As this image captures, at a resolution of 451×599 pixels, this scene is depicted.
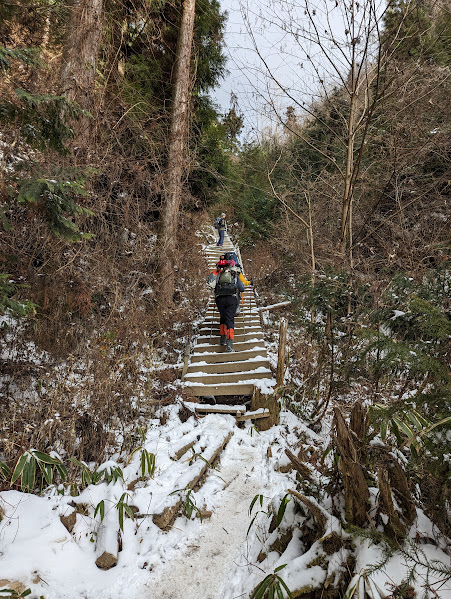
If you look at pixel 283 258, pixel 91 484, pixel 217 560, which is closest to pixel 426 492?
pixel 217 560

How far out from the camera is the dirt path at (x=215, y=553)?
2453 millimetres

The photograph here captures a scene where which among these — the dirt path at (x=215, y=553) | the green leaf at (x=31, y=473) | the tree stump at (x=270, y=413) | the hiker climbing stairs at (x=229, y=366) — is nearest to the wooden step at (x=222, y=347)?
the hiker climbing stairs at (x=229, y=366)

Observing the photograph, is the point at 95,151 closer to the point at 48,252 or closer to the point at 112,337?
the point at 48,252

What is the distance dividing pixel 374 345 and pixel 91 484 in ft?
9.78

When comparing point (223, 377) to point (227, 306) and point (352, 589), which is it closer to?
point (227, 306)

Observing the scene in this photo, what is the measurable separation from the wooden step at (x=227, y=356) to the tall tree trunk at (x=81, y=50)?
505cm

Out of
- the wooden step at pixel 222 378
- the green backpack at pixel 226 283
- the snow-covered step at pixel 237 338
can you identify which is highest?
the green backpack at pixel 226 283

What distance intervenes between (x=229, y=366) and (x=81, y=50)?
6270 millimetres

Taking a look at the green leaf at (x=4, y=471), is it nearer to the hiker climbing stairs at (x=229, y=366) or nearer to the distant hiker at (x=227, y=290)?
the hiker climbing stairs at (x=229, y=366)

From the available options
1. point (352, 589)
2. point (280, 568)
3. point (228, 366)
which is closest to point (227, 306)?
point (228, 366)

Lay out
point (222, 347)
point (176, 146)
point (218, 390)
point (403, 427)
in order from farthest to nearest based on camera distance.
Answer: point (176, 146), point (222, 347), point (218, 390), point (403, 427)

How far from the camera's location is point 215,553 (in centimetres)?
280

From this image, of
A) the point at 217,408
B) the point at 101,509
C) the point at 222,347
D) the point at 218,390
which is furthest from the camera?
the point at 222,347

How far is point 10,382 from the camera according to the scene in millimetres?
4262
